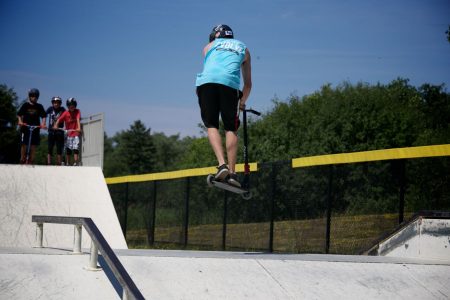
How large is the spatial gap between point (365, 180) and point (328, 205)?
2.45ft

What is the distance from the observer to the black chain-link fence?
950 centimetres

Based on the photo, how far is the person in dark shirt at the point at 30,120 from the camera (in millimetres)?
13125

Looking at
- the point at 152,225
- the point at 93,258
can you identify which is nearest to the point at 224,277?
the point at 93,258

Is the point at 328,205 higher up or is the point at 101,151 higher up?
the point at 101,151

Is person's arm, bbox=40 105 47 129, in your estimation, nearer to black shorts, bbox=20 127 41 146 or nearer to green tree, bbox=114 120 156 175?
black shorts, bbox=20 127 41 146

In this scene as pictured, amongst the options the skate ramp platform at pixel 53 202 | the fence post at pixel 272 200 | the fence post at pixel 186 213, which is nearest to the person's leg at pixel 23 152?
the skate ramp platform at pixel 53 202

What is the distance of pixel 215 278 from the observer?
5.23 m

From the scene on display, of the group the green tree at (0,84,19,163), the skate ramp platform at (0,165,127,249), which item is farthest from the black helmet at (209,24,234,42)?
the green tree at (0,84,19,163)

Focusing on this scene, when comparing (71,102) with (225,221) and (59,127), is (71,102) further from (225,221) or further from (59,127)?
(225,221)

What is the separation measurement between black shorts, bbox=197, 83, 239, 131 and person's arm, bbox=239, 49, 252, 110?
0.29 m

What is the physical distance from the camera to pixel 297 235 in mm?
11461

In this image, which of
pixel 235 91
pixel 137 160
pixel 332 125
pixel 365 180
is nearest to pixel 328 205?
pixel 365 180

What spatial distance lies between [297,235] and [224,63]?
220 inches

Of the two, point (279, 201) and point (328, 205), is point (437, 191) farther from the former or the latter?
point (279, 201)
